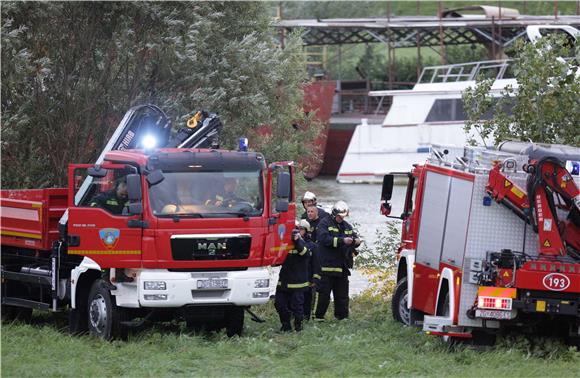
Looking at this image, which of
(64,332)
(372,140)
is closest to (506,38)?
(372,140)

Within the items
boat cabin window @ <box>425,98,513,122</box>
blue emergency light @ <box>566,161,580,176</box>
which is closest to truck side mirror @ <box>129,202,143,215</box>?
blue emergency light @ <box>566,161,580,176</box>

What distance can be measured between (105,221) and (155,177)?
0.80 meters

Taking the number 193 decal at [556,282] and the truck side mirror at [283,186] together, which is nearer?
the number 193 decal at [556,282]

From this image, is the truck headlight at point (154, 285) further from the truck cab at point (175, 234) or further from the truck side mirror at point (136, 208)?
the truck side mirror at point (136, 208)

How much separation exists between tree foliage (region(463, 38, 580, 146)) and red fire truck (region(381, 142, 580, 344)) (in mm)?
4541

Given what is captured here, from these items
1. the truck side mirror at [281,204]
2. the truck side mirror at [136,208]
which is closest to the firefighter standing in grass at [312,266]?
Result: the truck side mirror at [281,204]

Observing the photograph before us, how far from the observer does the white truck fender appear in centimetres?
1327

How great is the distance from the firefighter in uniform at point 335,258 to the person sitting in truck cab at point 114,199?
10.8 ft

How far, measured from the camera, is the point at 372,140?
4694 centimetres

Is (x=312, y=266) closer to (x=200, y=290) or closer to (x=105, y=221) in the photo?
(x=200, y=290)

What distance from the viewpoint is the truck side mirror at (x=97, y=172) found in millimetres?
12938

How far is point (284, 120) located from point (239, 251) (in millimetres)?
9301

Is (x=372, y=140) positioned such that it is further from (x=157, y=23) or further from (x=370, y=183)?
(x=157, y=23)

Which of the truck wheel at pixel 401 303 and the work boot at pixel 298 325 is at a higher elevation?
the truck wheel at pixel 401 303
